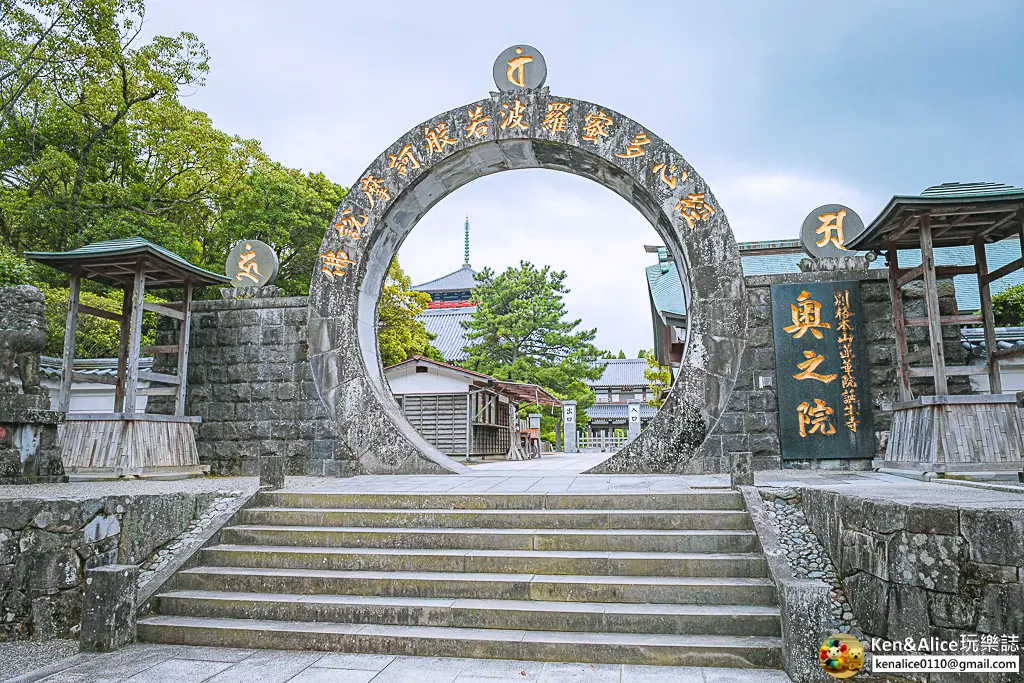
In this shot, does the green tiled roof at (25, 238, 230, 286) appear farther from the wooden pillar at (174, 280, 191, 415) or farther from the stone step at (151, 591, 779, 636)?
the stone step at (151, 591, 779, 636)

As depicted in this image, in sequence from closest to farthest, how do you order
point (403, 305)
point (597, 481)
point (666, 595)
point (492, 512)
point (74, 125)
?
point (666, 595) < point (492, 512) < point (597, 481) < point (74, 125) < point (403, 305)

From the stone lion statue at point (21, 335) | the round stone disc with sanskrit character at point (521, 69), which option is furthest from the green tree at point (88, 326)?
the round stone disc with sanskrit character at point (521, 69)

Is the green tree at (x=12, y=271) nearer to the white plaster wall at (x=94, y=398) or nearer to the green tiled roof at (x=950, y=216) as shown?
the white plaster wall at (x=94, y=398)

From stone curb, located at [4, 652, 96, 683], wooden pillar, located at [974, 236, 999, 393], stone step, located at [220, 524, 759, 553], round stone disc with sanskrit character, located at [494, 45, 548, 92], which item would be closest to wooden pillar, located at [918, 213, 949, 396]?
wooden pillar, located at [974, 236, 999, 393]

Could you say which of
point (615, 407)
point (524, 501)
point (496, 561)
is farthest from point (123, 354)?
point (615, 407)

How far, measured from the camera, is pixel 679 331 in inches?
583

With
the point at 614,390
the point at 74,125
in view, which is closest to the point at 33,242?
the point at 74,125

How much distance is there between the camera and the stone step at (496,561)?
428cm

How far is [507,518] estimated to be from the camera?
5.02 meters

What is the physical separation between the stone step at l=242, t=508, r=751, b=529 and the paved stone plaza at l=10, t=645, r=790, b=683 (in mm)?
1377

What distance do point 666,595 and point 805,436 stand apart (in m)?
4.09

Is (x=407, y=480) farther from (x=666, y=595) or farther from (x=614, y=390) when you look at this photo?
(x=614, y=390)

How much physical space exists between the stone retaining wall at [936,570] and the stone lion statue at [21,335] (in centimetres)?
709

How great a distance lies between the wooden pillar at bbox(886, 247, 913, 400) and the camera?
6.90 m
